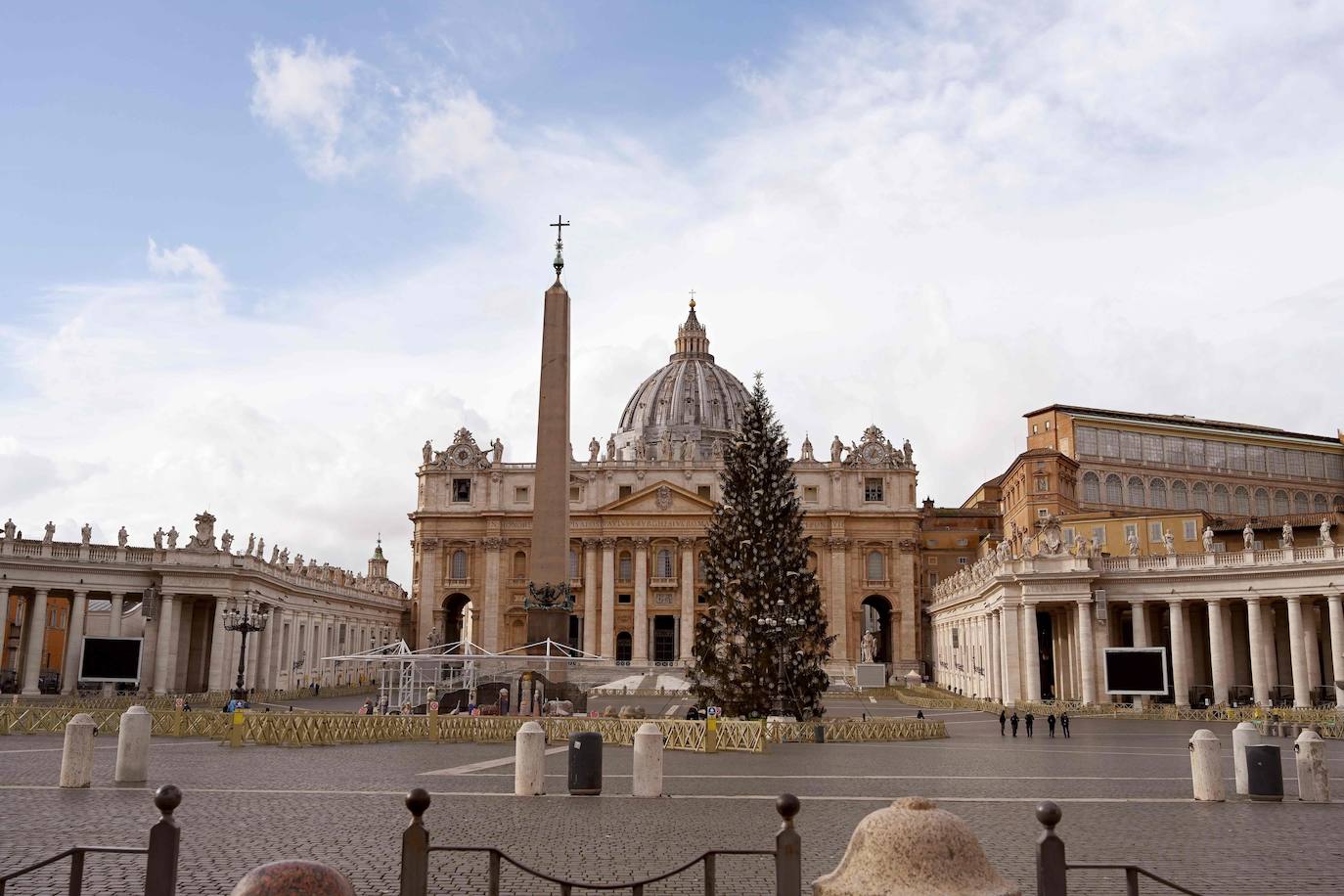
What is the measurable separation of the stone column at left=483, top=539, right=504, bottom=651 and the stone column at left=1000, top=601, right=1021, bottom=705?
49445 millimetres

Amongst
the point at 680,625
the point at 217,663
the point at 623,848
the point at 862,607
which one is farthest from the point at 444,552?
the point at 623,848

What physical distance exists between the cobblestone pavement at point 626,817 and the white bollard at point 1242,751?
656 mm

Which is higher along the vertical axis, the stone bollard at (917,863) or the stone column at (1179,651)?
the stone column at (1179,651)

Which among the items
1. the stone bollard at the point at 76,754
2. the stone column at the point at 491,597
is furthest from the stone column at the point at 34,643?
the stone column at the point at 491,597

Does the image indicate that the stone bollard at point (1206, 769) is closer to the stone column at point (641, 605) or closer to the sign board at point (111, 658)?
the sign board at point (111, 658)

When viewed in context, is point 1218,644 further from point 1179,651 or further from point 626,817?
point 626,817

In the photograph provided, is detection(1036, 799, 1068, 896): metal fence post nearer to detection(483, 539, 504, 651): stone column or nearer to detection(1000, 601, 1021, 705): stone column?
detection(1000, 601, 1021, 705): stone column

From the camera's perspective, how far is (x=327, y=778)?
18641 millimetres

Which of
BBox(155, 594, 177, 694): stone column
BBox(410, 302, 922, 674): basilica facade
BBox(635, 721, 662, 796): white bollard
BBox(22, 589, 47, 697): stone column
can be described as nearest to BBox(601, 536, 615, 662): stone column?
BBox(410, 302, 922, 674): basilica facade

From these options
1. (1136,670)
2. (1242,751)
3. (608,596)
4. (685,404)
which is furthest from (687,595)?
(1242,751)

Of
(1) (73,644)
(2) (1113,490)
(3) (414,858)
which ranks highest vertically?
(2) (1113,490)

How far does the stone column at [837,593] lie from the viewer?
90.2m

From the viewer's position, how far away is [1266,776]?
16094mm

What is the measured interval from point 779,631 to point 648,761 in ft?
57.0
